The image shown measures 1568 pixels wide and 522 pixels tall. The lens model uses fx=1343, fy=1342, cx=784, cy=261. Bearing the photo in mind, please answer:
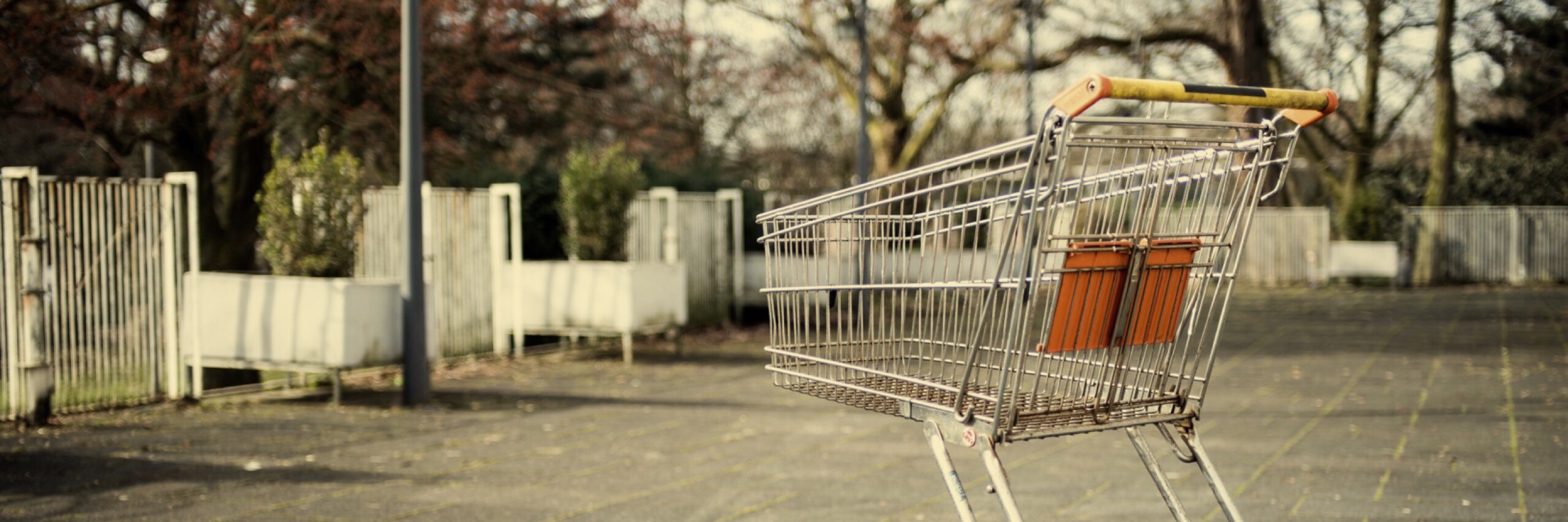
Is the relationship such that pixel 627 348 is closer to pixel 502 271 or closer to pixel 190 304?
pixel 502 271

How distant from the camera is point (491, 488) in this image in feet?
21.2

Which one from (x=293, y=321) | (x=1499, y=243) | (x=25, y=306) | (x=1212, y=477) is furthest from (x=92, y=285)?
(x=1499, y=243)

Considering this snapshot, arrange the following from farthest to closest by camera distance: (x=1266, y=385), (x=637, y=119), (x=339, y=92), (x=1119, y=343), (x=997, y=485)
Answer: (x=637, y=119) → (x=339, y=92) → (x=1266, y=385) → (x=1119, y=343) → (x=997, y=485)

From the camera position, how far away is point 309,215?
9.84 metres

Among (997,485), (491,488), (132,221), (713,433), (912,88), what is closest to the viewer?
(997,485)

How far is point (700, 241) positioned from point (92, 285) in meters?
8.38

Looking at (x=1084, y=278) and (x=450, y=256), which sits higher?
(x=450, y=256)

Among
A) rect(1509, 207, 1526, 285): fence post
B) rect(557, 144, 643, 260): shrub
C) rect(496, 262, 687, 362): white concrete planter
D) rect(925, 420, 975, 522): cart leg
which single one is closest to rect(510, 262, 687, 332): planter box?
rect(496, 262, 687, 362): white concrete planter

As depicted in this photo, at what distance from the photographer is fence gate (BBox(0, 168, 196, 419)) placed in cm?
851

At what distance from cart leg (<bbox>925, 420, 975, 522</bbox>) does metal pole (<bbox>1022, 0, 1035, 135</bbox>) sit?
58.4ft

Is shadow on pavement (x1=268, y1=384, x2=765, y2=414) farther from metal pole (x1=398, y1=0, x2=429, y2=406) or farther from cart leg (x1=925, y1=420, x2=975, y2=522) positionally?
cart leg (x1=925, y1=420, x2=975, y2=522)

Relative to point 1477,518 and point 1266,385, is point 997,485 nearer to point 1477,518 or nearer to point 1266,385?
point 1477,518

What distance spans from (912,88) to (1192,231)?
81.8 feet

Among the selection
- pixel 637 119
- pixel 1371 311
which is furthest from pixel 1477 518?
pixel 1371 311
